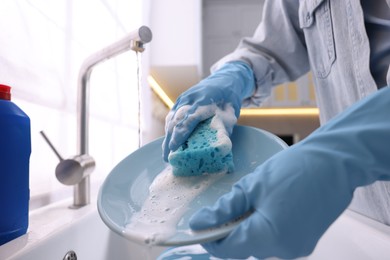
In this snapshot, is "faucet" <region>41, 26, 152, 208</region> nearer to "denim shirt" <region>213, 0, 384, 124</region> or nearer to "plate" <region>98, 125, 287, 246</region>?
"plate" <region>98, 125, 287, 246</region>

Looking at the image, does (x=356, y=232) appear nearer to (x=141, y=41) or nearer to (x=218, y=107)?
(x=218, y=107)

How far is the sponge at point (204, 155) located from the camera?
1.51 feet

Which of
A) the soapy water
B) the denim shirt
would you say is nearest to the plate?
the soapy water

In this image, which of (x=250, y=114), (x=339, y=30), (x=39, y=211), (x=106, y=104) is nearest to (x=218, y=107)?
(x=339, y=30)

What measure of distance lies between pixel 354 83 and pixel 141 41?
0.46 meters

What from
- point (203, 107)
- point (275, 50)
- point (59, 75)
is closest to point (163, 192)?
point (203, 107)

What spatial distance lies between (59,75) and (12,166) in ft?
1.41

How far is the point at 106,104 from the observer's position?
1.13 m

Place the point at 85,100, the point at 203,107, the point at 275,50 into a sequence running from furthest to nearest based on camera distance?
the point at 275,50 < the point at 85,100 < the point at 203,107

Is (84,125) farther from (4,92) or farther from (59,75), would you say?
(4,92)

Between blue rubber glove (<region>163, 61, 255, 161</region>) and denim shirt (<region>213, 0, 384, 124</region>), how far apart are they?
0.21 metres

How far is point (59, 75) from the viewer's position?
0.80 metres

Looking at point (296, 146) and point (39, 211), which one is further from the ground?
point (296, 146)

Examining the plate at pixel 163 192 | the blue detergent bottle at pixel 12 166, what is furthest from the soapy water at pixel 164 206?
the blue detergent bottle at pixel 12 166
